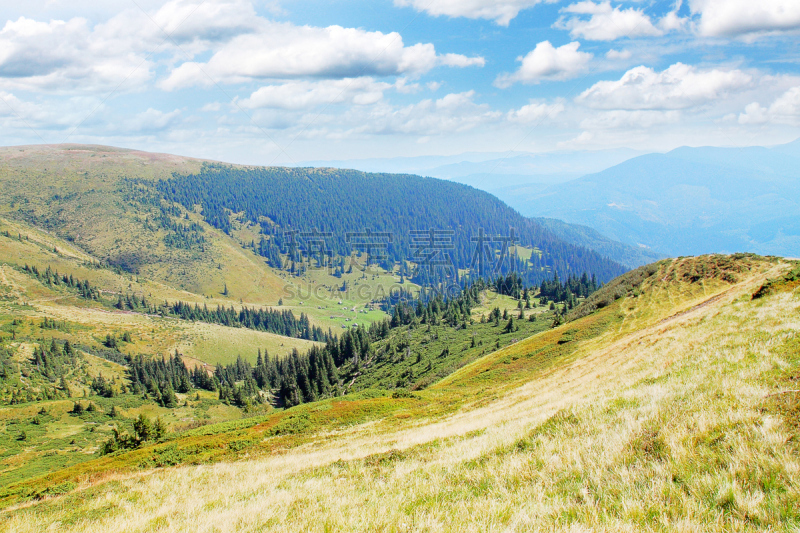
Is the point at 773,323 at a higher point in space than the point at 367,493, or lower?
higher

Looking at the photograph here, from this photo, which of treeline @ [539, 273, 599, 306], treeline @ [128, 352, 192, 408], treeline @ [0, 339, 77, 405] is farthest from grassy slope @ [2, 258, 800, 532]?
treeline @ [539, 273, 599, 306]

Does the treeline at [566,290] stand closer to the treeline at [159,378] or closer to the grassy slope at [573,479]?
the treeline at [159,378]

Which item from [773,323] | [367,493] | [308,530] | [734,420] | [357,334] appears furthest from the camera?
[357,334]

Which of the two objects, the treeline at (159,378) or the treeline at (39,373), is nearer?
the treeline at (39,373)

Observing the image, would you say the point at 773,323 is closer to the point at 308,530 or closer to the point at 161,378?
the point at 308,530

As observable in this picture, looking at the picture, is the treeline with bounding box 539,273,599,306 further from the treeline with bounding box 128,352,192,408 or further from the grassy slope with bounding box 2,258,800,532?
the grassy slope with bounding box 2,258,800,532

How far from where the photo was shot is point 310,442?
93.1 ft

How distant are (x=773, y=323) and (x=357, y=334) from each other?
12242 centimetres

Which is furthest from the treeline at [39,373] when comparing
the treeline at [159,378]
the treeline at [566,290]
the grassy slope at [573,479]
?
the treeline at [566,290]

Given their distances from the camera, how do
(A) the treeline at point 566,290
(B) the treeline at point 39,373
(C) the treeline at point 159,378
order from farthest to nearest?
(A) the treeline at point 566,290 < (C) the treeline at point 159,378 < (B) the treeline at point 39,373

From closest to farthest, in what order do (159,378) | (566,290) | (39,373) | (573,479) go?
(573,479) < (39,373) < (159,378) < (566,290)

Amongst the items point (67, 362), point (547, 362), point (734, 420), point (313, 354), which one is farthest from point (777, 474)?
point (67, 362)

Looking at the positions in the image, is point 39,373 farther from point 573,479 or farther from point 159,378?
point 573,479

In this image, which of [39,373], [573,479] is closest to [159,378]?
[39,373]
